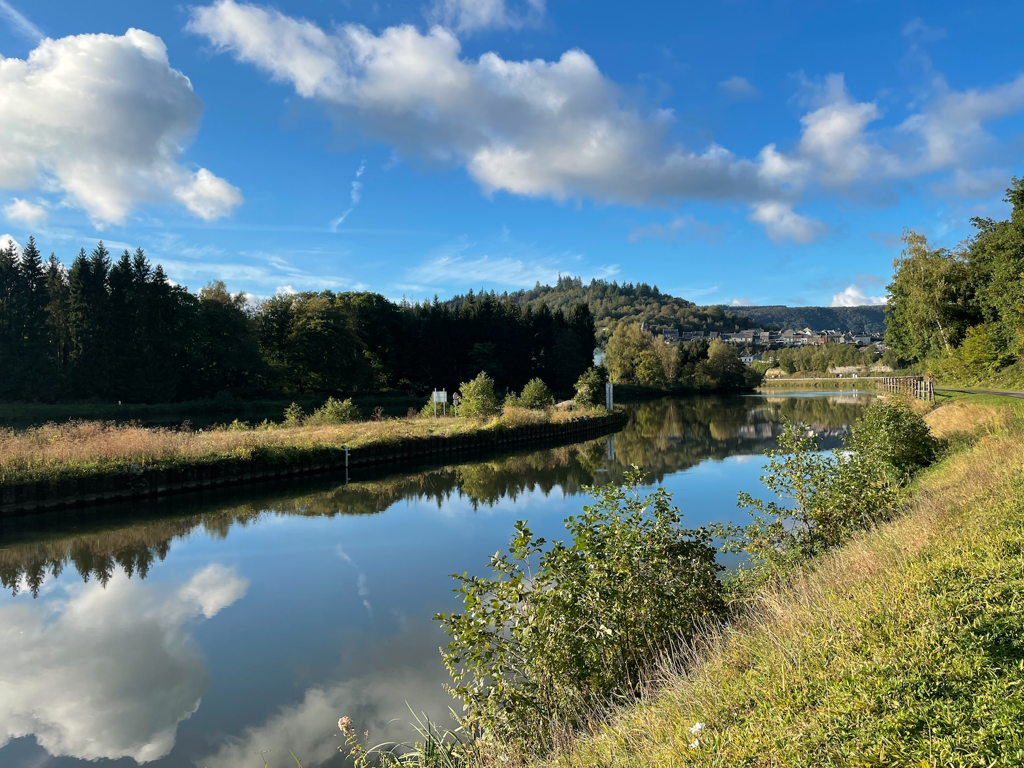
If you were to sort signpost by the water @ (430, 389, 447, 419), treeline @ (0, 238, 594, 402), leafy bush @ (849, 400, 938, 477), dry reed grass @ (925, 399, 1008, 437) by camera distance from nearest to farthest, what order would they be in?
leafy bush @ (849, 400, 938, 477), dry reed grass @ (925, 399, 1008, 437), signpost by the water @ (430, 389, 447, 419), treeline @ (0, 238, 594, 402)

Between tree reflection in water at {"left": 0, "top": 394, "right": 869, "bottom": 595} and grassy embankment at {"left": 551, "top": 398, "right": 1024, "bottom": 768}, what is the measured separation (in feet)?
27.1

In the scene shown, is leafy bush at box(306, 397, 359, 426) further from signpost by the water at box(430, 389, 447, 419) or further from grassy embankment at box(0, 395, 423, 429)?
signpost by the water at box(430, 389, 447, 419)

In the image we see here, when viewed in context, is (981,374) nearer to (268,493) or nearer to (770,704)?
(268,493)

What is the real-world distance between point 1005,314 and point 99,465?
3565 centimetres

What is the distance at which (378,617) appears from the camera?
8.25 m

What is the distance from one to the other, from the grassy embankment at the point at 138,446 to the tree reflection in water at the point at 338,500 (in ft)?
4.24

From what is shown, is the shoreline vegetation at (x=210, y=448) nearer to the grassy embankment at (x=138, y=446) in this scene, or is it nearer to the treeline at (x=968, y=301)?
the grassy embankment at (x=138, y=446)

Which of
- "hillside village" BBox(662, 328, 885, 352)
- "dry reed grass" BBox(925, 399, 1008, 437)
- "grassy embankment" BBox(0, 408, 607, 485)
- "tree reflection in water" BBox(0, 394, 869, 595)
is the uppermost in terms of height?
"hillside village" BBox(662, 328, 885, 352)

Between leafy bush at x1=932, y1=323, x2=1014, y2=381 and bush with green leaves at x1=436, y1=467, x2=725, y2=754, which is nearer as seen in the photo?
bush with green leaves at x1=436, y1=467, x2=725, y2=754

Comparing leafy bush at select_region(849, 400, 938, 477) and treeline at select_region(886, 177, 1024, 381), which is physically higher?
treeline at select_region(886, 177, 1024, 381)

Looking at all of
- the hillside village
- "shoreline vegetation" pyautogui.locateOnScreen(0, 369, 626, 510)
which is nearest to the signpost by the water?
"shoreline vegetation" pyautogui.locateOnScreen(0, 369, 626, 510)

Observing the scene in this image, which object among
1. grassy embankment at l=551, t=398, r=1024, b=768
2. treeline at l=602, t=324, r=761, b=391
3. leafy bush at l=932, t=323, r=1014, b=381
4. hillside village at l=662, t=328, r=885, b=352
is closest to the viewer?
grassy embankment at l=551, t=398, r=1024, b=768

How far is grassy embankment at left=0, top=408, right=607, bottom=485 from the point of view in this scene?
1471 centimetres

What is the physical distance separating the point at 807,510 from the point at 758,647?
3.93m
